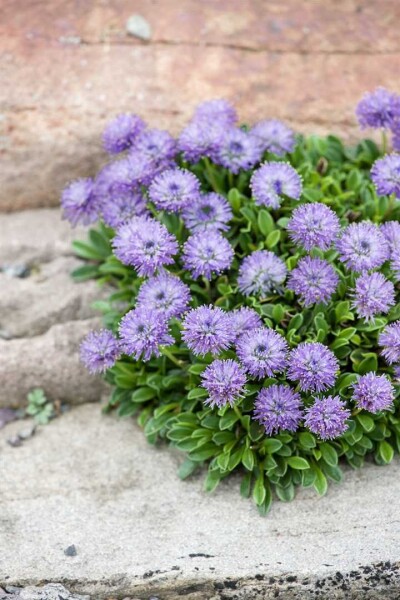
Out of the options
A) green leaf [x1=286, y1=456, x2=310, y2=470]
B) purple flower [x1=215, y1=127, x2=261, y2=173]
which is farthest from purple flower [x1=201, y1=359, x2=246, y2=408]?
purple flower [x1=215, y1=127, x2=261, y2=173]

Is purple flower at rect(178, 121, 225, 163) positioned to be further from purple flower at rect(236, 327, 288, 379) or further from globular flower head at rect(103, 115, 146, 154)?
purple flower at rect(236, 327, 288, 379)

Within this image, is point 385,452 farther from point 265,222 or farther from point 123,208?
point 123,208

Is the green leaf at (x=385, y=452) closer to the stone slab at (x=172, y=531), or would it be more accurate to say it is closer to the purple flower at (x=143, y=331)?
the stone slab at (x=172, y=531)

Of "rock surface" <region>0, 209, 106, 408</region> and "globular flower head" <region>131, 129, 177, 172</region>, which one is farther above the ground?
"globular flower head" <region>131, 129, 177, 172</region>

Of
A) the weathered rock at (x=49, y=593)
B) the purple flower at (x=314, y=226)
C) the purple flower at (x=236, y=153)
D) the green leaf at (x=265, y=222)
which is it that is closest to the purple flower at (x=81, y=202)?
the purple flower at (x=236, y=153)

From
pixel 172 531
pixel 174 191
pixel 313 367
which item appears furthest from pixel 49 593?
pixel 174 191

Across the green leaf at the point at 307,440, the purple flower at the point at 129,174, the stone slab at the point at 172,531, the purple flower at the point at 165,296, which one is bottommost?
the stone slab at the point at 172,531

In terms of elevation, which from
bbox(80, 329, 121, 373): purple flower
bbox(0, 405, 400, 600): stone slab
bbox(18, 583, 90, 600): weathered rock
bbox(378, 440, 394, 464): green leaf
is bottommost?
bbox(18, 583, 90, 600): weathered rock
